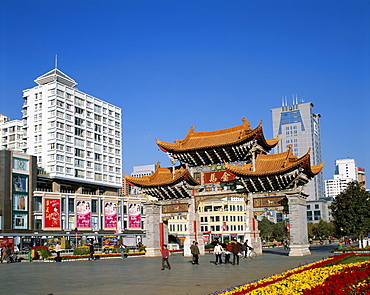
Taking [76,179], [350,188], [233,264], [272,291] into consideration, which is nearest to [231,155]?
[350,188]

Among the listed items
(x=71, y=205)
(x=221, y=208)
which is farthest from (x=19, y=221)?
(x=221, y=208)

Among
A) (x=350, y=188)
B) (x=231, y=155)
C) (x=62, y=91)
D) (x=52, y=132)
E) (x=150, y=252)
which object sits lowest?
(x=150, y=252)

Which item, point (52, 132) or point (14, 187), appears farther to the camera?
point (52, 132)

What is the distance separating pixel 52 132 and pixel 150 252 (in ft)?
168

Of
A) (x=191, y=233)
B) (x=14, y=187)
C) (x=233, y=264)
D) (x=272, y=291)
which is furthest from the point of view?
(x=14, y=187)

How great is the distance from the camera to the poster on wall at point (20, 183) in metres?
75.6

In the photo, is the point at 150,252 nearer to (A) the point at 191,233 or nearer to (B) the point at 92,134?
(A) the point at 191,233

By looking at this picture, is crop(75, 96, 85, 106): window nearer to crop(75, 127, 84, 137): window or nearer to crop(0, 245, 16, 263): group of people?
crop(75, 127, 84, 137): window

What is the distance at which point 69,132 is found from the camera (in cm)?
9025

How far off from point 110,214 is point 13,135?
27.5 meters

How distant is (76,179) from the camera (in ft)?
291

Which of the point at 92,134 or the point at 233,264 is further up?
the point at 92,134

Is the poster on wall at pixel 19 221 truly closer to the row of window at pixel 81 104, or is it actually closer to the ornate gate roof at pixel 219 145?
the row of window at pixel 81 104

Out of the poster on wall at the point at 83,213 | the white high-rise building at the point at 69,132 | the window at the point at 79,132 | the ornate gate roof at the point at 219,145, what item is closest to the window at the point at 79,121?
the white high-rise building at the point at 69,132
